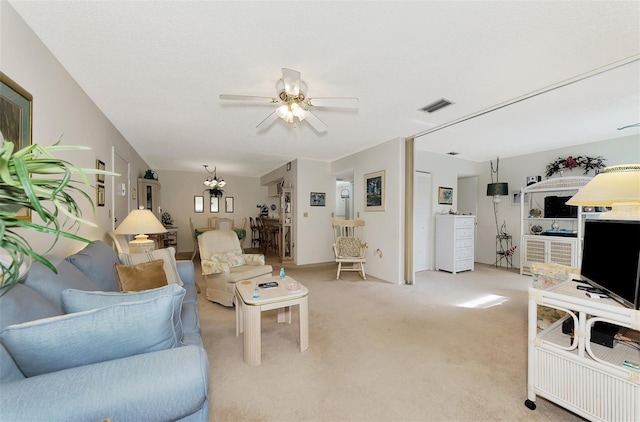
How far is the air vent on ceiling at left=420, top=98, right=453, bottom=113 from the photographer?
2.78 m

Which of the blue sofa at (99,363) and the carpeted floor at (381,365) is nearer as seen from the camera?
the blue sofa at (99,363)

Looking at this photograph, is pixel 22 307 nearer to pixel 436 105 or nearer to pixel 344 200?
pixel 436 105

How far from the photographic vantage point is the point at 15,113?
1451 millimetres

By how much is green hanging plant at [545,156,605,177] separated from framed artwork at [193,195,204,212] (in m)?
8.35

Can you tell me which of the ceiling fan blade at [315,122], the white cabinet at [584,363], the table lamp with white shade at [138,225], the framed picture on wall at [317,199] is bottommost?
the white cabinet at [584,363]

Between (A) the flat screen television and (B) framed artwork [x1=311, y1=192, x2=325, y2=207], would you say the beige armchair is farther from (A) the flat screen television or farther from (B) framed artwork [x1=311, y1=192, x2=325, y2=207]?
(A) the flat screen television

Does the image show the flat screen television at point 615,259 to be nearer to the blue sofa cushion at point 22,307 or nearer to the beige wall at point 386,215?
the beige wall at point 386,215

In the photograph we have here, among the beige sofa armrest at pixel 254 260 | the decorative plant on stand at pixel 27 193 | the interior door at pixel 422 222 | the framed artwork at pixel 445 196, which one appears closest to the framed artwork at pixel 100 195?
the beige sofa armrest at pixel 254 260

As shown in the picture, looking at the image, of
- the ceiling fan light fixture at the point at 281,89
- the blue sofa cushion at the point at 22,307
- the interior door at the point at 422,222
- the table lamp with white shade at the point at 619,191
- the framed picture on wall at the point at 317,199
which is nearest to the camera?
the blue sofa cushion at the point at 22,307

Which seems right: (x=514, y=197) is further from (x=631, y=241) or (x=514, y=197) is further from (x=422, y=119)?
(x=631, y=241)

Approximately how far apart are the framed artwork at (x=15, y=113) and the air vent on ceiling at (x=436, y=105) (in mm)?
3287

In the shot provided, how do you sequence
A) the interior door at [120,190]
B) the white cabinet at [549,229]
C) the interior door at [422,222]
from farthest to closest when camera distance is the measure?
the interior door at [422,222]
the white cabinet at [549,229]
the interior door at [120,190]

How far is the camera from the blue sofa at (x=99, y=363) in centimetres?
76

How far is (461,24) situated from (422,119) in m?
1.76
